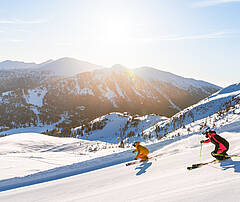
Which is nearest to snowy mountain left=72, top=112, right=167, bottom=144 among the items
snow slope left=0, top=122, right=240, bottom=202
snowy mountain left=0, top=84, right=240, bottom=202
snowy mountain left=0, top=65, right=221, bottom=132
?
snowy mountain left=0, top=84, right=240, bottom=202

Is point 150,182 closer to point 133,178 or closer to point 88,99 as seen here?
point 133,178

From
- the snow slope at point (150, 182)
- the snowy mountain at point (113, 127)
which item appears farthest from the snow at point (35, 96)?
the snow slope at point (150, 182)

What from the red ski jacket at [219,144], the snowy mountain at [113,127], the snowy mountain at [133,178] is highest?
the red ski jacket at [219,144]

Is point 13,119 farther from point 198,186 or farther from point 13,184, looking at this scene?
point 198,186

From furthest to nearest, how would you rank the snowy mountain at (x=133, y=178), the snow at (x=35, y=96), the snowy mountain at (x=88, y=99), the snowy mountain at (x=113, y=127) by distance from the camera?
1. the snow at (x=35, y=96)
2. the snowy mountain at (x=88, y=99)
3. the snowy mountain at (x=113, y=127)
4. the snowy mountain at (x=133, y=178)

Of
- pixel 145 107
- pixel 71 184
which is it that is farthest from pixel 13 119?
pixel 71 184

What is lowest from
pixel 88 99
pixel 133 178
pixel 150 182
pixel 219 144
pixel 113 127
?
pixel 113 127

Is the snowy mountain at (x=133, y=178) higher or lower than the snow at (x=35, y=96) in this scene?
lower

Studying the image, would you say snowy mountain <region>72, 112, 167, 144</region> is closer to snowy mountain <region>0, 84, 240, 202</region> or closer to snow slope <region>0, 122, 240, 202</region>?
snowy mountain <region>0, 84, 240, 202</region>

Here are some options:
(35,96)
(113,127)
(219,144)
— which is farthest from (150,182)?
(35,96)

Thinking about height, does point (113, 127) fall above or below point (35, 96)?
below

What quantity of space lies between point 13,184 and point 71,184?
8.09 ft

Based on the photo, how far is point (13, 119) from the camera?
59.4 meters

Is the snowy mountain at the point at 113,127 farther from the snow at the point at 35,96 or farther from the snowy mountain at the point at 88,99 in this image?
the snow at the point at 35,96
